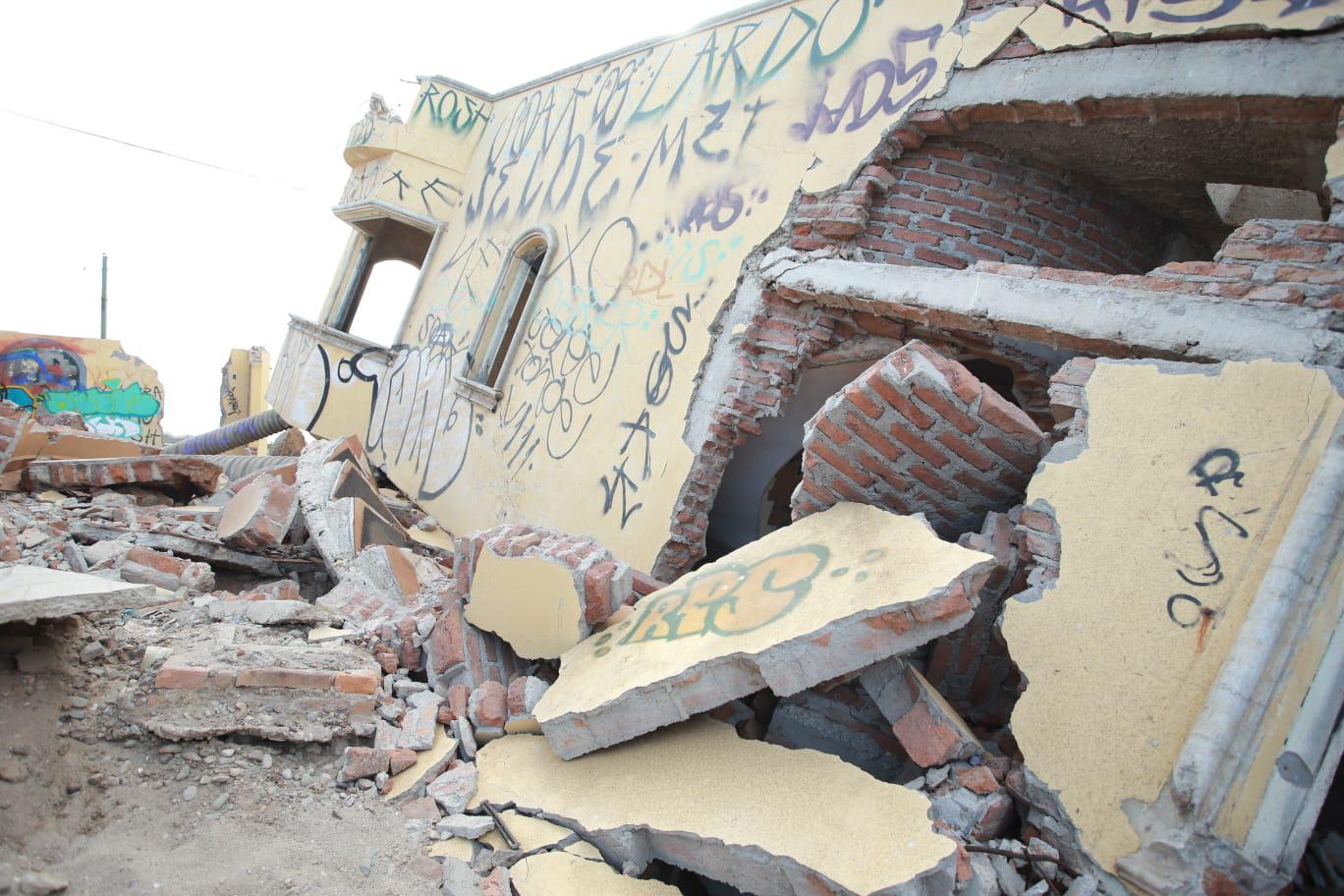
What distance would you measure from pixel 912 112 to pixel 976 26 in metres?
0.57

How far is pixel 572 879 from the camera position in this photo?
268 centimetres

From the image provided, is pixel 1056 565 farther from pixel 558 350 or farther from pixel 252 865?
pixel 558 350

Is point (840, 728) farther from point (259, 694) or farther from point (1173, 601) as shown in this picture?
point (259, 694)

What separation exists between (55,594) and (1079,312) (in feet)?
14.6

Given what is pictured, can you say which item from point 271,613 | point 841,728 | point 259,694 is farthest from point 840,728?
point 271,613

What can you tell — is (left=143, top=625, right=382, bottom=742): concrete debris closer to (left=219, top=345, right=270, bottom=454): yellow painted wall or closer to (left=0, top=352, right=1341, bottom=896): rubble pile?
(left=0, top=352, right=1341, bottom=896): rubble pile

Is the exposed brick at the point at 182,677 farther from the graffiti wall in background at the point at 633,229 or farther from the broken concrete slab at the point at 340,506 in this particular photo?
the graffiti wall in background at the point at 633,229

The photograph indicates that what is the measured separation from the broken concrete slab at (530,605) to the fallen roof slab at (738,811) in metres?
0.58

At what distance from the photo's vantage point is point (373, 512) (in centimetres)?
601

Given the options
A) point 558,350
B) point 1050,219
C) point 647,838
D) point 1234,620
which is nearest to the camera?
point 1234,620

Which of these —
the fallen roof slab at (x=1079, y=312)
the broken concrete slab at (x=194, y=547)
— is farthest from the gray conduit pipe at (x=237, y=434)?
the fallen roof slab at (x=1079, y=312)

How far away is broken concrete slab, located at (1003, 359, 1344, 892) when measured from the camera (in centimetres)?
241

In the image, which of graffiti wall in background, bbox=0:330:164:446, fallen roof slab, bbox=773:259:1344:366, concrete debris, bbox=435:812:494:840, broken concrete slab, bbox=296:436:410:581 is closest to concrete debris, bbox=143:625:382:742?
concrete debris, bbox=435:812:494:840

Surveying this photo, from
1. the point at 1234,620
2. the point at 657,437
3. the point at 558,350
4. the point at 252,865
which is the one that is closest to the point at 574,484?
the point at 657,437
